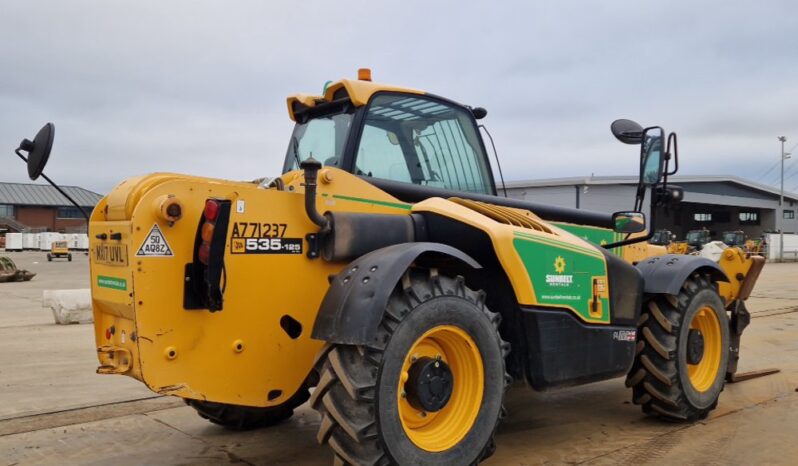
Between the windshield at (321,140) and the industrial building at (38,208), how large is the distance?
248ft

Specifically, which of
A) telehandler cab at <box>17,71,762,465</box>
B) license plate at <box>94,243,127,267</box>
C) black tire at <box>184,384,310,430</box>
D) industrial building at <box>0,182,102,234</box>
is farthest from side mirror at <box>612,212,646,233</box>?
industrial building at <box>0,182,102,234</box>

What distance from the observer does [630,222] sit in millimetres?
4969

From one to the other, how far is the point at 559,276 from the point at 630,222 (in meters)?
1.05

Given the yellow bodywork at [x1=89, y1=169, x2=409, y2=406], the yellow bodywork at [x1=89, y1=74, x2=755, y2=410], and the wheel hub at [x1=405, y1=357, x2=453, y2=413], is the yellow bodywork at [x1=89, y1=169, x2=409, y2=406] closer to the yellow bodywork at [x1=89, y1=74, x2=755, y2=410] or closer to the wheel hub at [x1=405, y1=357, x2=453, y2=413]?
the yellow bodywork at [x1=89, y1=74, x2=755, y2=410]

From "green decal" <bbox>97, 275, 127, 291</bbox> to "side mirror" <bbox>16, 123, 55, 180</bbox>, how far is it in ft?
2.19

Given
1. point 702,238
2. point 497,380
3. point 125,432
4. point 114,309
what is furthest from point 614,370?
point 702,238

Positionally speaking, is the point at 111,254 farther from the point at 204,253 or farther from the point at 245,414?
the point at 245,414

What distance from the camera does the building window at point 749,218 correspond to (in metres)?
57.3

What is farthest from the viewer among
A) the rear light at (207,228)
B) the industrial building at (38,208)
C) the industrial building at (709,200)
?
the industrial building at (38,208)

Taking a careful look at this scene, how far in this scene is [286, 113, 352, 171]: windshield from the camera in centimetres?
446

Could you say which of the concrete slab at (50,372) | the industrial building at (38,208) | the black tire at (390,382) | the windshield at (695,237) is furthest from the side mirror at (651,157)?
the industrial building at (38,208)

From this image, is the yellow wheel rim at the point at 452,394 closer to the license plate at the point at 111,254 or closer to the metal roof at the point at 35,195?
the license plate at the point at 111,254

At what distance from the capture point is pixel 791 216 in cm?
5797

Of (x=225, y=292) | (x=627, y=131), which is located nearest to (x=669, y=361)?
(x=627, y=131)
